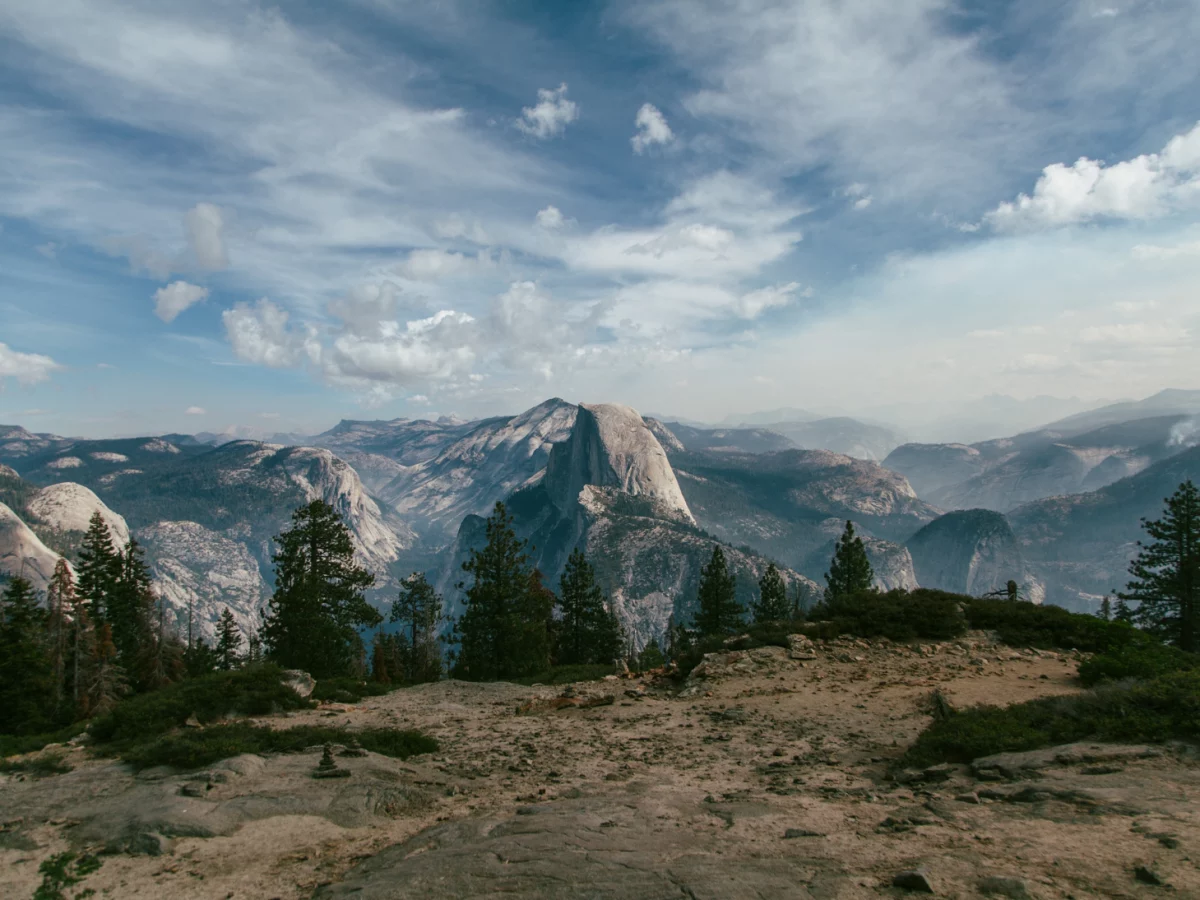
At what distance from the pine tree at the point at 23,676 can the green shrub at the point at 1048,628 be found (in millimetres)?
48518

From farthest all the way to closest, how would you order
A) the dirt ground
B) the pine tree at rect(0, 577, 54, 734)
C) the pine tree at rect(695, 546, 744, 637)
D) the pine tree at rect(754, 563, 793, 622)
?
the pine tree at rect(754, 563, 793, 622) < the pine tree at rect(695, 546, 744, 637) < the pine tree at rect(0, 577, 54, 734) < the dirt ground

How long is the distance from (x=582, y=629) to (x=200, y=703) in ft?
144

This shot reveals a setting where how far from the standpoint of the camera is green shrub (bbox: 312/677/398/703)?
76.8ft

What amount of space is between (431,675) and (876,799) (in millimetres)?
51786

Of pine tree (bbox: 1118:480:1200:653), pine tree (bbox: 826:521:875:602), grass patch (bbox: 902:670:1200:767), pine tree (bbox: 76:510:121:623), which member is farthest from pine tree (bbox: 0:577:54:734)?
pine tree (bbox: 1118:480:1200:653)

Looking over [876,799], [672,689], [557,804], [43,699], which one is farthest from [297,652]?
[876,799]

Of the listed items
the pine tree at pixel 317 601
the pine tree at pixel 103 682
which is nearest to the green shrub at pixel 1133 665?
the pine tree at pixel 317 601

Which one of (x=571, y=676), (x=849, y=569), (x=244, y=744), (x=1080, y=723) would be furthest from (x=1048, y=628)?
(x=849, y=569)

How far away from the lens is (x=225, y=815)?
10.0 meters

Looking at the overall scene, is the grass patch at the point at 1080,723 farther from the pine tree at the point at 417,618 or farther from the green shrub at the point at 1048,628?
the pine tree at the point at 417,618

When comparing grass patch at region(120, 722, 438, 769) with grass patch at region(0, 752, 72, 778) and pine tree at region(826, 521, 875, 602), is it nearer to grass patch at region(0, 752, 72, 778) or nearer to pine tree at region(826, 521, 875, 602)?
grass patch at region(0, 752, 72, 778)

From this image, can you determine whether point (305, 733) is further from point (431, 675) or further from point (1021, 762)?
point (431, 675)

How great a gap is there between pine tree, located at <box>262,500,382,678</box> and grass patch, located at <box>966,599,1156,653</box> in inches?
1231

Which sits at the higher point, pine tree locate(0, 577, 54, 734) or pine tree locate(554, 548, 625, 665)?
pine tree locate(0, 577, 54, 734)
